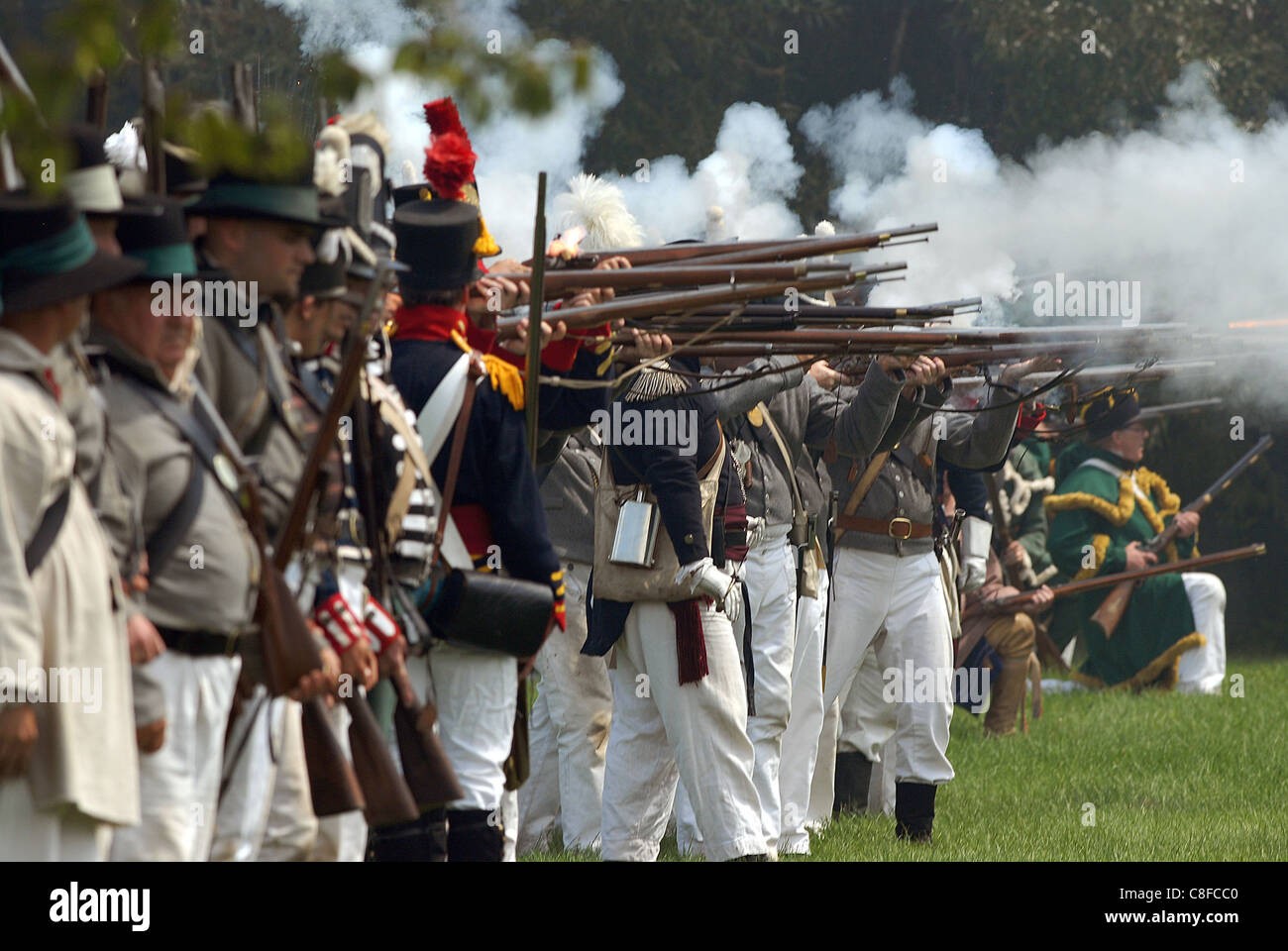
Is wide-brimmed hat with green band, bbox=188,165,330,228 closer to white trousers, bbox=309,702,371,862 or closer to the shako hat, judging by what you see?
white trousers, bbox=309,702,371,862

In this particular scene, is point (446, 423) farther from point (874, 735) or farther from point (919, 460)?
point (874, 735)

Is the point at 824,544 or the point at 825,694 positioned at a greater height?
the point at 824,544

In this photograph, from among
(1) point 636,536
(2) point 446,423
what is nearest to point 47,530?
(2) point 446,423

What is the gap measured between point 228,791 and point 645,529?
2.90 m

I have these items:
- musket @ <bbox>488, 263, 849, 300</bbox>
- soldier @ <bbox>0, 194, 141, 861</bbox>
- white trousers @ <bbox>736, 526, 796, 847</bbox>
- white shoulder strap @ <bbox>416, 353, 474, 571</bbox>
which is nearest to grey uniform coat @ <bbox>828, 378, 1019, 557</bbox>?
white trousers @ <bbox>736, 526, 796, 847</bbox>

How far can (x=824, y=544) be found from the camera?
8414 millimetres

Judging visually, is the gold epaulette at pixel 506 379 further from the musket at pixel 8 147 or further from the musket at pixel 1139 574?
the musket at pixel 1139 574

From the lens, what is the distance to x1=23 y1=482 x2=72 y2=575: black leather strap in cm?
341

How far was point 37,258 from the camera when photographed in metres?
3.48

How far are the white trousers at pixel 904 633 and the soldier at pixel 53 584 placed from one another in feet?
15.6

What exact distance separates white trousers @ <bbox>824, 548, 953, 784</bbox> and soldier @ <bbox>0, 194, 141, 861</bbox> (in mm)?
4743
